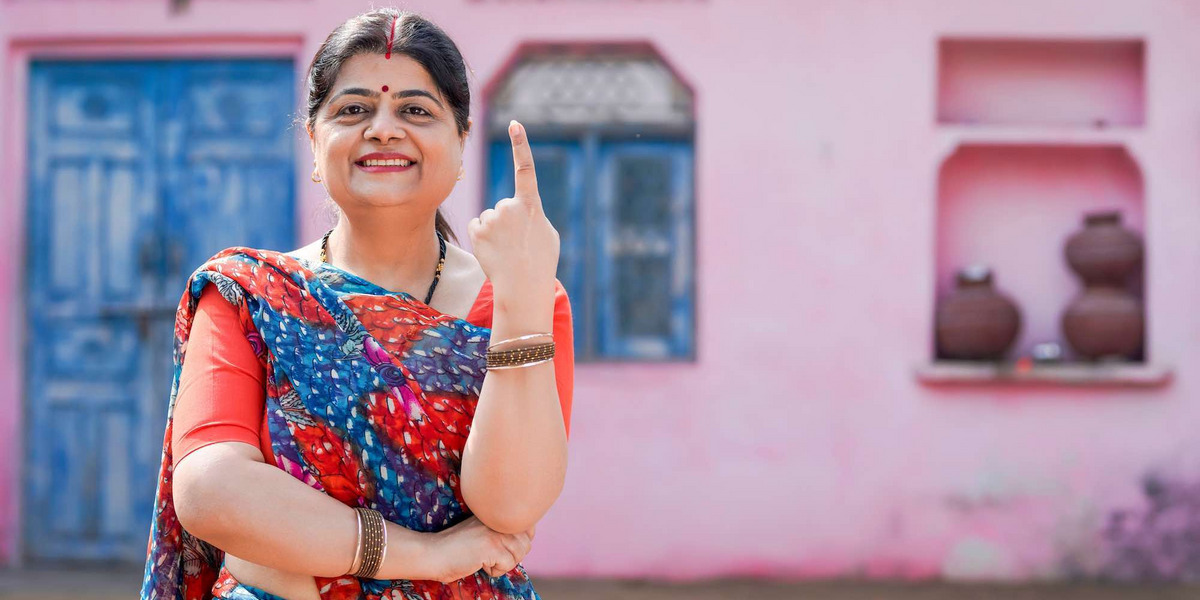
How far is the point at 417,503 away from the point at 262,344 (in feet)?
0.93

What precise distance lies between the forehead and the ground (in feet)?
12.9

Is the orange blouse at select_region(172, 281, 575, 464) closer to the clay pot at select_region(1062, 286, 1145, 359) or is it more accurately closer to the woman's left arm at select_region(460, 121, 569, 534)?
the woman's left arm at select_region(460, 121, 569, 534)

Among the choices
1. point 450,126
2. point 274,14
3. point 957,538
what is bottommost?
point 957,538

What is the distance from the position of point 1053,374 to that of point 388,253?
14.3 ft

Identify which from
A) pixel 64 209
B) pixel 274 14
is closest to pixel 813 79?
pixel 274 14

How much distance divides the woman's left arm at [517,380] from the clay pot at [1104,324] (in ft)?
14.6

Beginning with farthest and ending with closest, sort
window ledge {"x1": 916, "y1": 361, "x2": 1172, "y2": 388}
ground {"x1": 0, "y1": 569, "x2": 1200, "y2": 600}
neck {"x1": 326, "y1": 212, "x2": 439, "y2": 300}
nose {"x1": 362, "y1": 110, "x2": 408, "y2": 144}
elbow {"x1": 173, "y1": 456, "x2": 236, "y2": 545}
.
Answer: window ledge {"x1": 916, "y1": 361, "x2": 1172, "y2": 388} < ground {"x1": 0, "y1": 569, "x2": 1200, "y2": 600} < neck {"x1": 326, "y1": 212, "x2": 439, "y2": 300} < nose {"x1": 362, "y1": 110, "x2": 408, "y2": 144} < elbow {"x1": 173, "y1": 456, "x2": 236, "y2": 545}

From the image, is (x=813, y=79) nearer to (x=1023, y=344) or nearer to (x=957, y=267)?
(x=957, y=267)

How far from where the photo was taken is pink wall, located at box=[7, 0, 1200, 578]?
5.38 metres

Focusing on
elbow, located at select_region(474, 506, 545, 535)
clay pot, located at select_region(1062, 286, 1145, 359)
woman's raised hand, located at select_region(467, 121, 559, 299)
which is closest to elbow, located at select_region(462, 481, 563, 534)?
elbow, located at select_region(474, 506, 545, 535)

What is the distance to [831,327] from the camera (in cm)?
544

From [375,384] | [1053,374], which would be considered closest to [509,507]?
[375,384]

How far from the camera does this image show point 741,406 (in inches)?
214

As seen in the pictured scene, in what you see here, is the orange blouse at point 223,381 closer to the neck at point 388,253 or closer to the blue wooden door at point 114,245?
the neck at point 388,253
